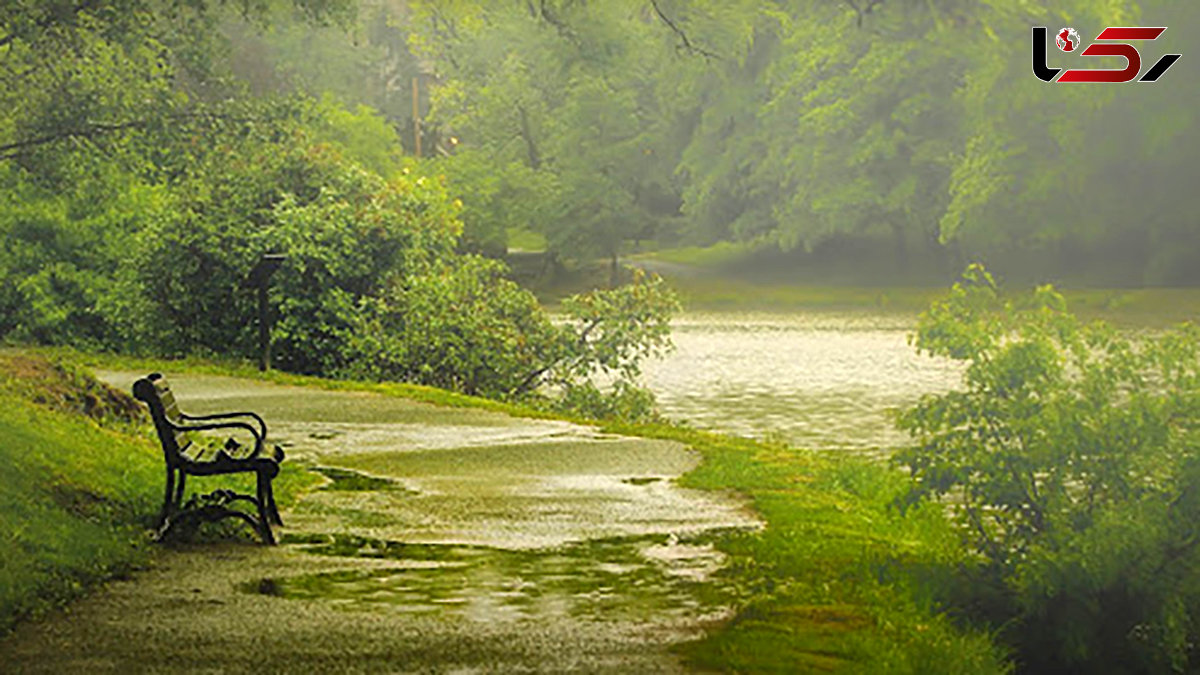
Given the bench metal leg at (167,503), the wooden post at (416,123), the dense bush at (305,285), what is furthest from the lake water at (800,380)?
the wooden post at (416,123)

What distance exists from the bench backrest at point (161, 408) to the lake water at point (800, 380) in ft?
25.6

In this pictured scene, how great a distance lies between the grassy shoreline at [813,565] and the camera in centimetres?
863

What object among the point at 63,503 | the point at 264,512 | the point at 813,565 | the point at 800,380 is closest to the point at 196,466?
the point at 264,512

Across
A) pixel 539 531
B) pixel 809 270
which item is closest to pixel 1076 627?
pixel 539 531

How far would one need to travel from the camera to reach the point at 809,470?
16.5 metres

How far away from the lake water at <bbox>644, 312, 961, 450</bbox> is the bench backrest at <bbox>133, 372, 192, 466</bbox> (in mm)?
7790

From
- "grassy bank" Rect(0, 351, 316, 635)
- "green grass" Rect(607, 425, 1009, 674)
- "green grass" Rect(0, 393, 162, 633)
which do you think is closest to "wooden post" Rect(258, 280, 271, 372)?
"grassy bank" Rect(0, 351, 316, 635)

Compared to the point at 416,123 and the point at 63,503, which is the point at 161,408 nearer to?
the point at 63,503

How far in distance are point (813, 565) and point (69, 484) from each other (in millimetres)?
4900

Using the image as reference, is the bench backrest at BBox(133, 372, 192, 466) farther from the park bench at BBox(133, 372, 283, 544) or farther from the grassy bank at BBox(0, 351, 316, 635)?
the grassy bank at BBox(0, 351, 316, 635)

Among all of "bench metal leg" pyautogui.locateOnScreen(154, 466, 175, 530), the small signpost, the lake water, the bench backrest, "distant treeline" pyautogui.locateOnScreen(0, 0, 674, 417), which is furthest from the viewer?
the lake water

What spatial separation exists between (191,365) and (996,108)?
47.1 metres

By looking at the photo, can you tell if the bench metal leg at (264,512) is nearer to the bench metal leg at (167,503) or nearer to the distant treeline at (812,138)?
the bench metal leg at (167,503)

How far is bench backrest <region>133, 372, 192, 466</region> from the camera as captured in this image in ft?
34.2
